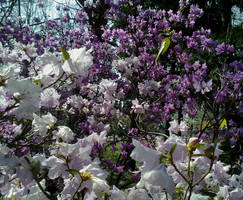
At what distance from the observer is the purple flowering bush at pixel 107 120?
81cm

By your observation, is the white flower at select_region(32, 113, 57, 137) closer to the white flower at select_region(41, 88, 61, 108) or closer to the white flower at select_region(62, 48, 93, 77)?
the white flower at select_region(62, 48, 93, 77)

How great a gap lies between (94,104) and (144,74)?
1046 mm

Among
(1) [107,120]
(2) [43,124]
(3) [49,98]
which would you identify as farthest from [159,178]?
(1) [107,120]

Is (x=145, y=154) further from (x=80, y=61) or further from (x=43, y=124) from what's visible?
(x=43, y=124)

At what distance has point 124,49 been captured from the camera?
3.80 metres

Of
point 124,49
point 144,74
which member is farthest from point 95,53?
point 144,74

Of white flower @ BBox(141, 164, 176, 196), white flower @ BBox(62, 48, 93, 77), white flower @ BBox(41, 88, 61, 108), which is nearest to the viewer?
white flower @ BBox(141, 164, 176, 196)

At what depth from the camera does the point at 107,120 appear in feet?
9.43

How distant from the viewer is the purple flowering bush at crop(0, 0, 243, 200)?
31.9 inches

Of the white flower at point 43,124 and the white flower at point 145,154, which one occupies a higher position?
the white flower at point 145,154

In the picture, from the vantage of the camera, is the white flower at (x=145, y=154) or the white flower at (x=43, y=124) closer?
the white flower at (x=145, y=154)

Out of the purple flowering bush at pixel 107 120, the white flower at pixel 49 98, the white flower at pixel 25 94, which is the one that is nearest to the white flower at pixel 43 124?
the purple flowering bush at pixel 107 120

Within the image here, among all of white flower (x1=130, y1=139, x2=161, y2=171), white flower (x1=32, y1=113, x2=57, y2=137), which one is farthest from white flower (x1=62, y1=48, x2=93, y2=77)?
white flower (x1=130, y1=139, x2=161, y2=171)

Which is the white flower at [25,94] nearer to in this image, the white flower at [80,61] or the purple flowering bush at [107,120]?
the purple flowering bush at [107,120]
